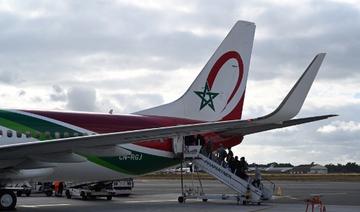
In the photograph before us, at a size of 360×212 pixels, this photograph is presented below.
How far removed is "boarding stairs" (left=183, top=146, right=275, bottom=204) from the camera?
22.4 meters

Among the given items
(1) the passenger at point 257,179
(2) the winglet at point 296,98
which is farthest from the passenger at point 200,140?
(2) the winglet at point 296,98

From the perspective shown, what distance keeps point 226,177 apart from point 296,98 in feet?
25.4

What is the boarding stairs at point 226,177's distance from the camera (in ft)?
73.4

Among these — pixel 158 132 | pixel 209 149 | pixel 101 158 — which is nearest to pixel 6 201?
pixel 101 158

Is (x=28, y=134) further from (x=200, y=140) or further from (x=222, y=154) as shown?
(x=222, y=154)

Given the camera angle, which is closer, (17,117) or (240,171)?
(17,117)

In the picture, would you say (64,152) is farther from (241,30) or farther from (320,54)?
(241,30)

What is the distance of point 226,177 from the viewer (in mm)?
23000

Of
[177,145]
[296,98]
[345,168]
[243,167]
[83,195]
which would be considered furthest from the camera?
[345,168]

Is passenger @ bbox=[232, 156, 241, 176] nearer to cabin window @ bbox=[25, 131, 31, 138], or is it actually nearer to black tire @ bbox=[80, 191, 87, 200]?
black tire @ bbox=[80, 191, 87, 200]

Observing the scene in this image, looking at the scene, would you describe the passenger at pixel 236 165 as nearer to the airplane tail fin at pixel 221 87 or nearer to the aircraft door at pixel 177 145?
the airplane tail fin at pixel 221 87

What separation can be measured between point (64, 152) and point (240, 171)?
857cm

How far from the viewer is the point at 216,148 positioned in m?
24.2

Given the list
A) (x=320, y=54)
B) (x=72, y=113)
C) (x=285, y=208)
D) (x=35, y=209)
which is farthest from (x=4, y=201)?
(x=320, y=54)
